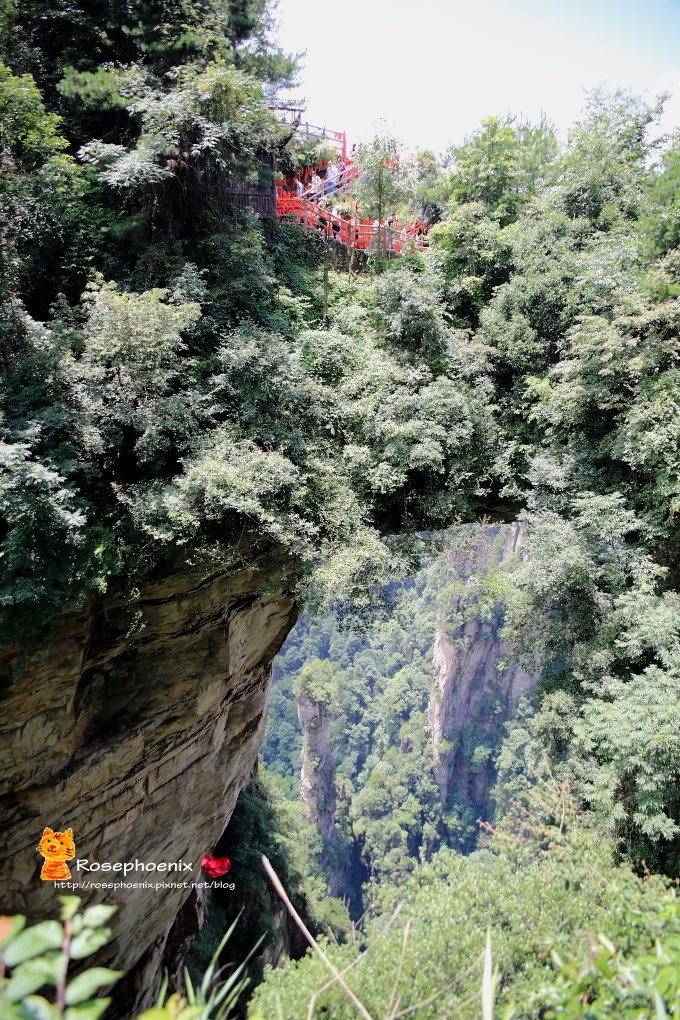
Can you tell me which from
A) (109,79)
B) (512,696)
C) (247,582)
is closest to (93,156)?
(109,79)

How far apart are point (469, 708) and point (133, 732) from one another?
42.4 m

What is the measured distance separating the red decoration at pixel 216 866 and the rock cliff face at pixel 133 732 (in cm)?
380

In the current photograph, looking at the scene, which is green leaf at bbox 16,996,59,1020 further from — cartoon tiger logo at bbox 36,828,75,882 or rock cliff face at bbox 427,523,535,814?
rock cliff face at bbox 427,523,535,814

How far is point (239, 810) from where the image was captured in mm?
16859

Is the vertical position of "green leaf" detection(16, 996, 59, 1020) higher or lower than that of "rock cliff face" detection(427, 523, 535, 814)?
higher

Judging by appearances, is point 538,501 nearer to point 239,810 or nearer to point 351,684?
point 239,810

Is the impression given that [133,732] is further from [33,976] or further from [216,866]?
[216,866]

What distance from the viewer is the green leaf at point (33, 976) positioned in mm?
973

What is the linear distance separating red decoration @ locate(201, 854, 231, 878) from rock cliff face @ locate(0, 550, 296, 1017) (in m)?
3.80

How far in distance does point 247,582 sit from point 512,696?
41.4m

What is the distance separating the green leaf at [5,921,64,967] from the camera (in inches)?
39.1

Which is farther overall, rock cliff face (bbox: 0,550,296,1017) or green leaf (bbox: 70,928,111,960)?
rock cliff face (bbox: 0,550,296,1017)

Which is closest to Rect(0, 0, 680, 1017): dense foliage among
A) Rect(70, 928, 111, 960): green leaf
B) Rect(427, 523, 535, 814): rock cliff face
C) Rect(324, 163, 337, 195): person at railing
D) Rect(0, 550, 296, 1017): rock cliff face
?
Rect(0, 550, 296, 1017): rock cliff face

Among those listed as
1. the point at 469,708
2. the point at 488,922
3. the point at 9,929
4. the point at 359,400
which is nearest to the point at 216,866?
the point at 488,922
